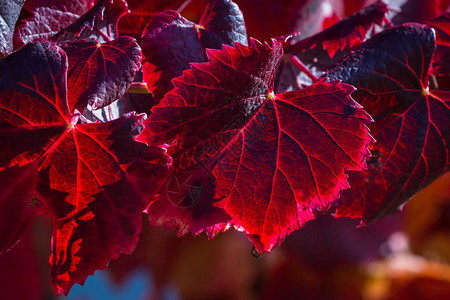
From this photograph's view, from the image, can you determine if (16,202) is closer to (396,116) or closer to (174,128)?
(174,128)

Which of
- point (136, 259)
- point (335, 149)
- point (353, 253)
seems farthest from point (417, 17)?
point (136, 259)

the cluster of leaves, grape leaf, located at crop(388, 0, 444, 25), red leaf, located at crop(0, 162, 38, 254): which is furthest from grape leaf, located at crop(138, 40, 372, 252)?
grape leaf, located at crop(388, 0, 444, 25)

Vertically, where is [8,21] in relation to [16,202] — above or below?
above

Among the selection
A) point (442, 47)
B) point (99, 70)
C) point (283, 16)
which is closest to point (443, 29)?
point (442, 47)

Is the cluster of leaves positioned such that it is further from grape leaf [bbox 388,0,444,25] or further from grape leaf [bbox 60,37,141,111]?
grape leaf [bbox 388,0,444,25]

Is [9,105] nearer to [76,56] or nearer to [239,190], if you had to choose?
[76,56]

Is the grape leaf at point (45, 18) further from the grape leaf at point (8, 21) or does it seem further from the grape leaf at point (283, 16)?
the grape leaf at point (283, 16)

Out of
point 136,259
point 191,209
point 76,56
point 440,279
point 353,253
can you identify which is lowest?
point 136,259

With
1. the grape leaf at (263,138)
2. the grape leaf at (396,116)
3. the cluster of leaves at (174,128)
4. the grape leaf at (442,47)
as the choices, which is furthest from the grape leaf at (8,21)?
the grape leaf at (442,47)
